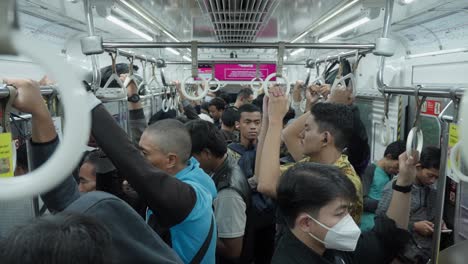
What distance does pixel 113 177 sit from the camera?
6.57 feet

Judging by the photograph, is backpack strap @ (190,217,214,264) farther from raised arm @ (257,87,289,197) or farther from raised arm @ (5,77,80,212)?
raised arm @ (5,77,80,212)

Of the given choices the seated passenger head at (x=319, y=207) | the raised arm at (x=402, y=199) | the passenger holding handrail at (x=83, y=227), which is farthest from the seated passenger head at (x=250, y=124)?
the passenger holding handrail at (x=83, y=227)

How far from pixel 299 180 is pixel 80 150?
1355mm

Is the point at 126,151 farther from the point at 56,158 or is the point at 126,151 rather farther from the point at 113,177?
the point at 56,158

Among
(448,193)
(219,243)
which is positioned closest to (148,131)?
(219,243)

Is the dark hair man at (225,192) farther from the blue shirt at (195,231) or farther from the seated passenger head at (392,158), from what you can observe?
the seated passenger head at (392,158)

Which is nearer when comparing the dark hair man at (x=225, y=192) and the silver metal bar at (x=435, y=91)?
the silver metal bar at (x=435, y=91)

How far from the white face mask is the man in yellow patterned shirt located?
16.3 inches

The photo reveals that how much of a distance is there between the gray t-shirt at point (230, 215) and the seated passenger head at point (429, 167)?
1667 mm

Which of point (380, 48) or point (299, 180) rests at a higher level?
point (380, 48)

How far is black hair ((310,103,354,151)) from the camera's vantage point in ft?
7.16

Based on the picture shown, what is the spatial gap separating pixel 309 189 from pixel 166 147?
78 centimetres

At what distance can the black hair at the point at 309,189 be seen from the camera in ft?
5.23

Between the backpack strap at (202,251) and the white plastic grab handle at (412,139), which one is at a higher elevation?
the white plastic grab handle at (412,139)
